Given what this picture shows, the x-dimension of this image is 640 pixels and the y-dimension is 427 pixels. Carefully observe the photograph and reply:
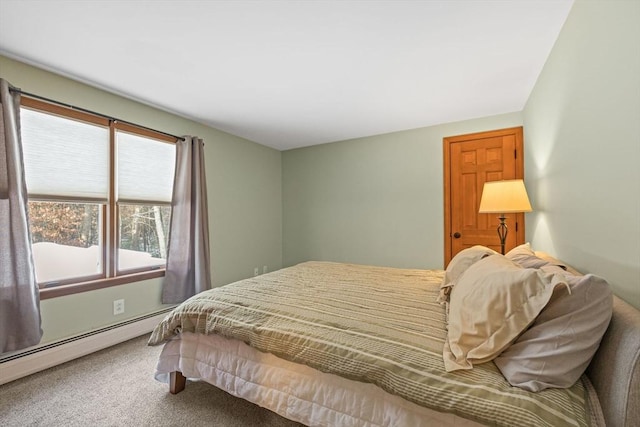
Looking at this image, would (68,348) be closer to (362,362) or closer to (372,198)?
(362,362)

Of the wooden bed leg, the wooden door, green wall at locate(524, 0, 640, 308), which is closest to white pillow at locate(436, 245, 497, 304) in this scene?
green wall at locate(524, 0, 640, 308)

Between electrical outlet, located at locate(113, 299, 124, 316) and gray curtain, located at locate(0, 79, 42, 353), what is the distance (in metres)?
0.56

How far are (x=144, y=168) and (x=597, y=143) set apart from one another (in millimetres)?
3585

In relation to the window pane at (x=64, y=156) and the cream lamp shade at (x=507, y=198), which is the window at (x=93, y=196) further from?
the cream lamp shade at (x=507, y=198)

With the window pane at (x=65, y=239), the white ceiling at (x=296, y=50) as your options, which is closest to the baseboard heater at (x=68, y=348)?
the window pane at (x=65, y=239)

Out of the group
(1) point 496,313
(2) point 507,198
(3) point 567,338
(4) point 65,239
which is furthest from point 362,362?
(4) point 65,239

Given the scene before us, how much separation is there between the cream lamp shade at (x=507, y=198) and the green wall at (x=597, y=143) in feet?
0.70

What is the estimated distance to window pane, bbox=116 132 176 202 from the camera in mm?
2668

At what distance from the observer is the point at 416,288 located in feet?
6.61

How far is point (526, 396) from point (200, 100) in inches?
125

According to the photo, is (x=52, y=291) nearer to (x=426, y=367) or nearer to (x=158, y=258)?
(x=158, y=258)

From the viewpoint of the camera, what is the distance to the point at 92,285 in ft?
7.80

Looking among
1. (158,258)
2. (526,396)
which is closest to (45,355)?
(158,258)

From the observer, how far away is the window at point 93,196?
84.8 inches
